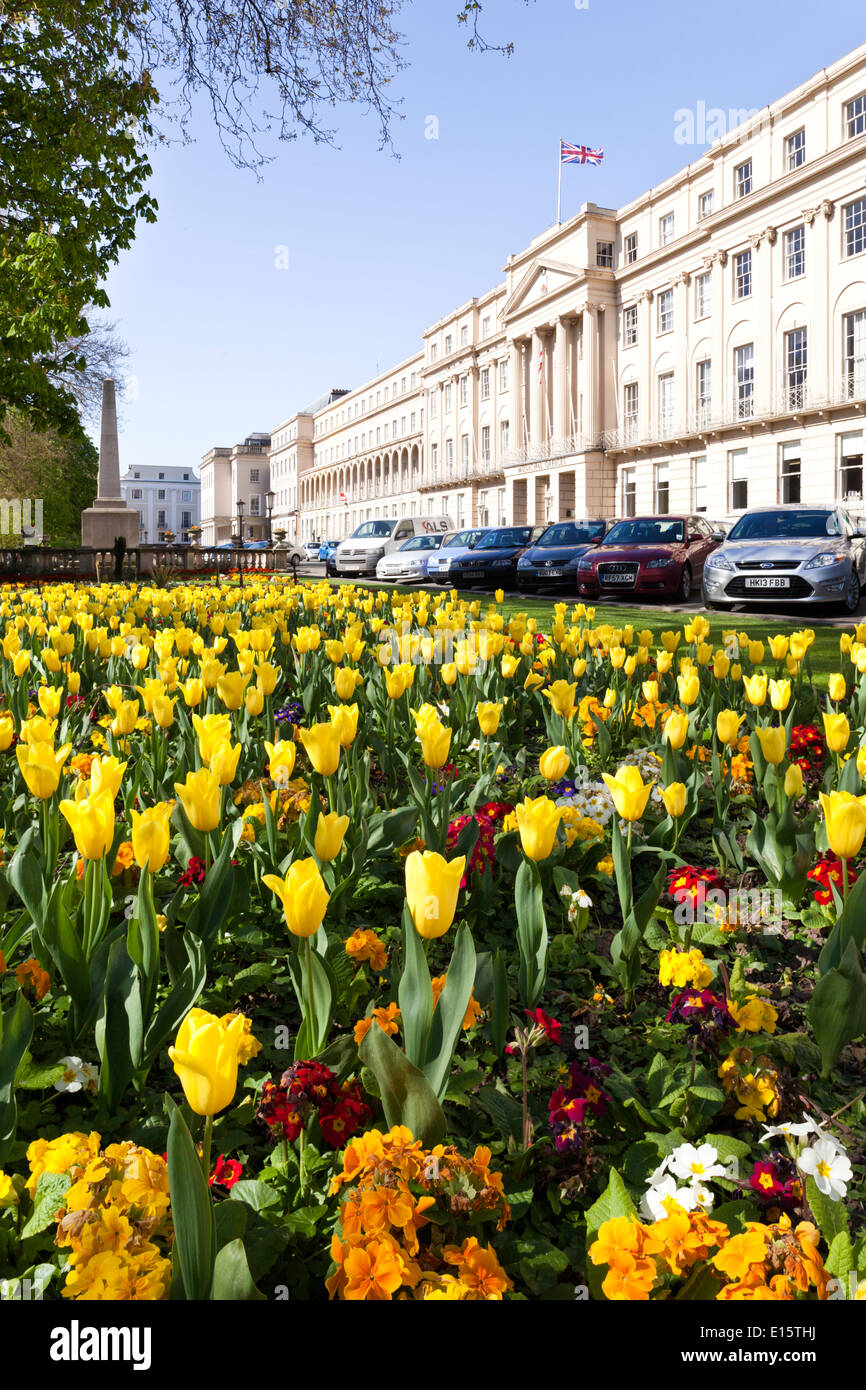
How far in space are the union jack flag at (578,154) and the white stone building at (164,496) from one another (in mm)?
111603

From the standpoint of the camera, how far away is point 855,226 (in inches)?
1149

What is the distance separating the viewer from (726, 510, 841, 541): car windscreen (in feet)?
43.9

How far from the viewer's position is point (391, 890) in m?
2.76

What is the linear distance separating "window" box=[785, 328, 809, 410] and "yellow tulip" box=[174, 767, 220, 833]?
33.6m

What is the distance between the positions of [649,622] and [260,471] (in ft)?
390

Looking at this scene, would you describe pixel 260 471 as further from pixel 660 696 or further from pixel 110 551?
pixel 660 696

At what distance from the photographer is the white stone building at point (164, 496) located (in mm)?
139750

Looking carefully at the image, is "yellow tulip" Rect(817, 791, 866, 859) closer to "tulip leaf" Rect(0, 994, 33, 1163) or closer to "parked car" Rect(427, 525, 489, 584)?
"tulip leaf" Rect(0, 994, 33, 1163)

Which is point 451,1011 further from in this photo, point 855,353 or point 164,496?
point 164,496

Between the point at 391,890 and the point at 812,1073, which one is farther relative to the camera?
the point at 391,890

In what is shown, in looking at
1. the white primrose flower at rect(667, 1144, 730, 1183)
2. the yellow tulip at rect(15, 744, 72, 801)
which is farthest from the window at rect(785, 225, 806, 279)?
the white primrose flower at rect(667, 1144, 730, 1183)

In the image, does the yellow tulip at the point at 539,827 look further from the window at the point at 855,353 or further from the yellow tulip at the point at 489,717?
the window at the point at 855,353
